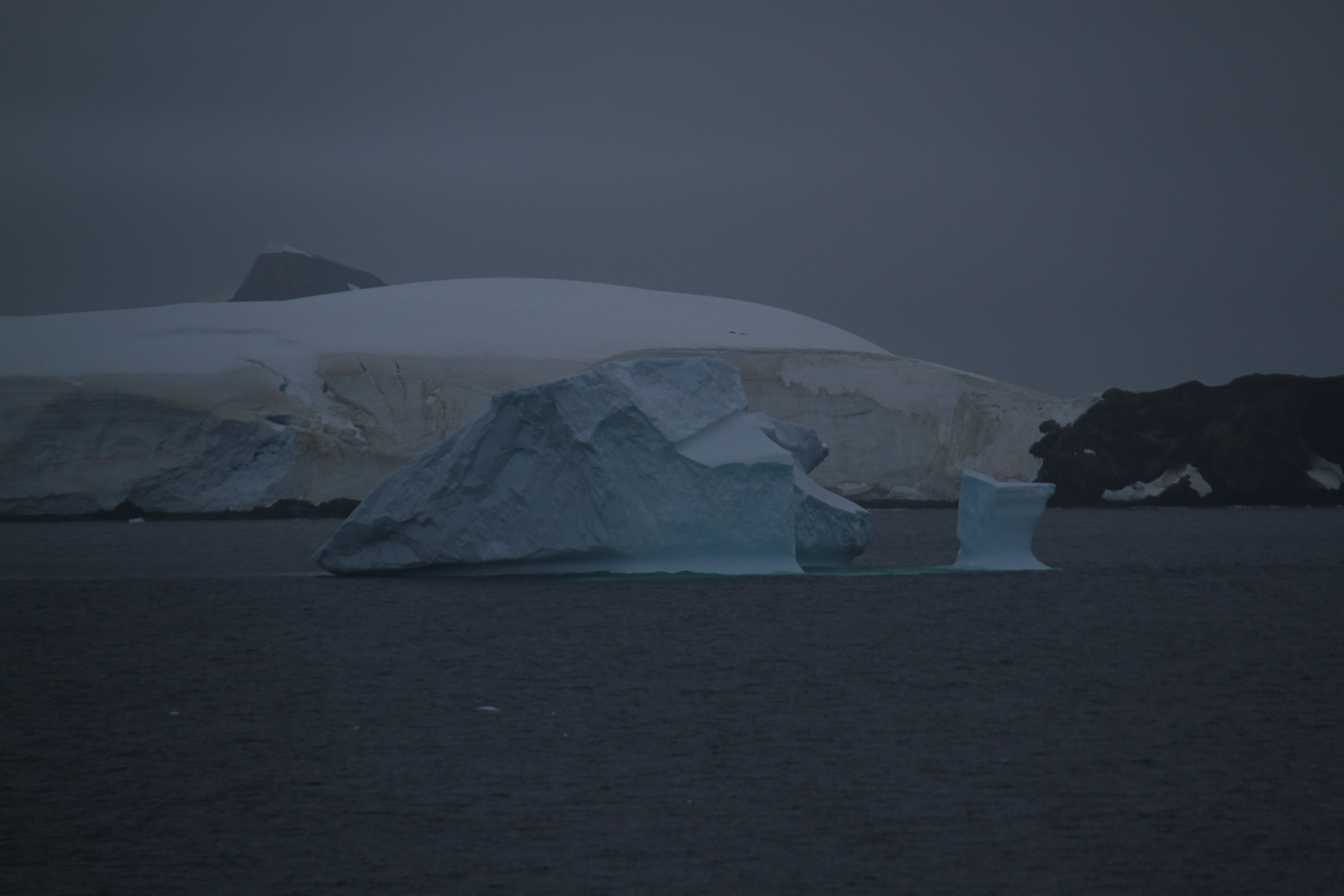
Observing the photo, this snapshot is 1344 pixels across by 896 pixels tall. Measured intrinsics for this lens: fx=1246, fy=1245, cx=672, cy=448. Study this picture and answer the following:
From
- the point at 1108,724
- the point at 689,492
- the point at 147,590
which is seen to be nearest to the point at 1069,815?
the point at 1108,724

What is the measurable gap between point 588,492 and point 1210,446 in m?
14.3

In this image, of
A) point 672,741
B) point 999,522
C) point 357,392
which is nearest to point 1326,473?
point 999,522

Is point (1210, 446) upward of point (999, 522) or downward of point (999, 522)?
upward

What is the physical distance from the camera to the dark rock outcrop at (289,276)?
33.5 m

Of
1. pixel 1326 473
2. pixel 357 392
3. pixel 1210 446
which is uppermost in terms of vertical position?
pixel 357 392

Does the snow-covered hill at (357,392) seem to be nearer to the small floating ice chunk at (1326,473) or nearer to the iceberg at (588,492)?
the small floating ice chunk at (1326,473)

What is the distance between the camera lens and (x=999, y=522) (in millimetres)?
8539

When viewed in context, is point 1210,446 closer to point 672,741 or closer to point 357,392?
point 357,392

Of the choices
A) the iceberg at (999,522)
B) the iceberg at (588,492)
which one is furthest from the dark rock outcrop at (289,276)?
the iceberg at (999,522)

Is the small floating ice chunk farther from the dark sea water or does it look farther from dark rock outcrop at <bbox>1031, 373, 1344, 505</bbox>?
the dark sea water

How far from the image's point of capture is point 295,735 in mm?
3666

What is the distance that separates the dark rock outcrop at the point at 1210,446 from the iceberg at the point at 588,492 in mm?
12795

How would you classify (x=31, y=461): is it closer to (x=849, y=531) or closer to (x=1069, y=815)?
(x=849, y=531)

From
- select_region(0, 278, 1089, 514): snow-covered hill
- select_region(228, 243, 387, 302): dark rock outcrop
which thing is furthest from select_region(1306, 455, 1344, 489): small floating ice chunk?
select_region(228, 243, 387, 302): dark rock outcrop
